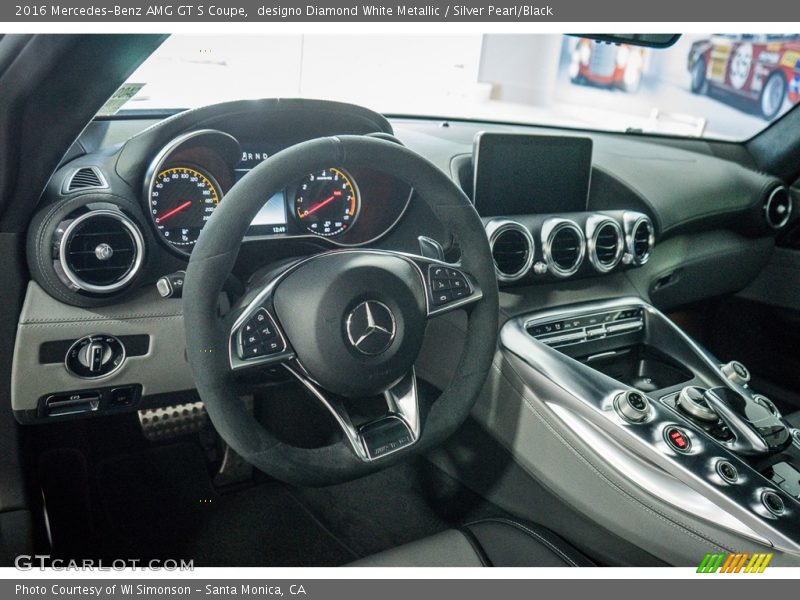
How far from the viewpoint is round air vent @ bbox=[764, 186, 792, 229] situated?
2.65 metres

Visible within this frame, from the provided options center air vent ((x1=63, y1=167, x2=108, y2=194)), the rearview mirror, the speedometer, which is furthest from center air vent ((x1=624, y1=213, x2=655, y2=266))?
center air vent ((x1=63, y1=167, x2=108, y2=194))

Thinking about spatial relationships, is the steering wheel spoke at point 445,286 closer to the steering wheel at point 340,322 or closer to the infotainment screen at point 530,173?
the steering wheel at point 340,322

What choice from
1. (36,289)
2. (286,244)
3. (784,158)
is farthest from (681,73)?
(36,289)

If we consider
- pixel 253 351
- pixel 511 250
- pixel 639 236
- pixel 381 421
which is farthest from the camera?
pixel 639 236

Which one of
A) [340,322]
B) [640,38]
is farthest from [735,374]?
[340,322]

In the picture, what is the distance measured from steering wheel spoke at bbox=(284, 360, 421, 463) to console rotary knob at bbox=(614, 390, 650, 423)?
0.53 metres

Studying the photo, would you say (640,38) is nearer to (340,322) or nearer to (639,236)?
(639,236)

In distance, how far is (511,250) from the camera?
1.81 meters

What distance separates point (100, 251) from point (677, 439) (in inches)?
51.2

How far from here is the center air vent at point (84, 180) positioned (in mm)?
1389

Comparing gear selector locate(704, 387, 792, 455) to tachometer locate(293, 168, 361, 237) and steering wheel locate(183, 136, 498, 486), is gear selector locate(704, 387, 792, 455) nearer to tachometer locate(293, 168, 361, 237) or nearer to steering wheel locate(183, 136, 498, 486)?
steering wheel locate(183, 136, 498, 486)

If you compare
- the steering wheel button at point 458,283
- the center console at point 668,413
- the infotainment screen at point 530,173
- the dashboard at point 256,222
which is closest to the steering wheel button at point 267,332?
the dashboard at point 256,222

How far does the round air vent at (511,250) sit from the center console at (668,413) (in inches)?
5.1

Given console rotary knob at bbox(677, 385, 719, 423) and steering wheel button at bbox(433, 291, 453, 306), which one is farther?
console rotary knob at bbox(677, 385, 719, 423)
